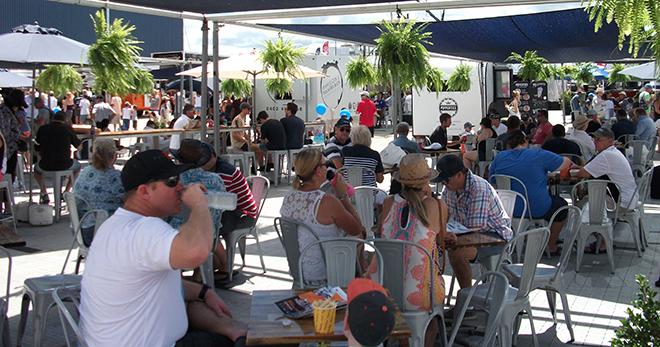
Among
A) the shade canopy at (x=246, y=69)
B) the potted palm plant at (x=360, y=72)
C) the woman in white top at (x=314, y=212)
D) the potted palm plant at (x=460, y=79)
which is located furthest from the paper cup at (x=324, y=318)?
the potted palm plant at (x=460, y=79)

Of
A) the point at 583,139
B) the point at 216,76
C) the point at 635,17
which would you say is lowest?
the point at 583,139

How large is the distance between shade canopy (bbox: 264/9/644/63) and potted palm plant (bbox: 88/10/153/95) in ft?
7.72

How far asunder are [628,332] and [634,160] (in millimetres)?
9132

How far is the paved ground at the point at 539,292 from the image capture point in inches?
203

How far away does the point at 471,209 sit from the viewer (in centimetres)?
531

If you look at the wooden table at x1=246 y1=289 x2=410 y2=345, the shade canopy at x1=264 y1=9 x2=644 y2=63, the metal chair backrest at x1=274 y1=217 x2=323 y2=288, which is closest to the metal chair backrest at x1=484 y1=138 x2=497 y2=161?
the shade canopy at x1=264 y1=9 x2=644 y2=63

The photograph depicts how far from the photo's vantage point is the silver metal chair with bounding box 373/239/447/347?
392cm

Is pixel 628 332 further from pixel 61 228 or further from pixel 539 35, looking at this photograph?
pixel 539 35

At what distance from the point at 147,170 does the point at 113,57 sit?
28.2 feet

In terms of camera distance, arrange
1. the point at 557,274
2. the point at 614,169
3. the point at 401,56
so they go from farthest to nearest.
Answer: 1. the point at 401,56
2. the point at 614,169
3. the point at 557,274

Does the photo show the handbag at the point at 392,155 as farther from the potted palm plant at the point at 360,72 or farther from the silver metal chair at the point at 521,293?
Answer: the potted palm plant at the point at 360,72

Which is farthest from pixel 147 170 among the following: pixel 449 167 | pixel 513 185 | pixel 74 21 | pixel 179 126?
pixel 74 21

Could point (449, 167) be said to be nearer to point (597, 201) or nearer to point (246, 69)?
point (597, 201)

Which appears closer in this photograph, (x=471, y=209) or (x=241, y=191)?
(x=471, y=209)
